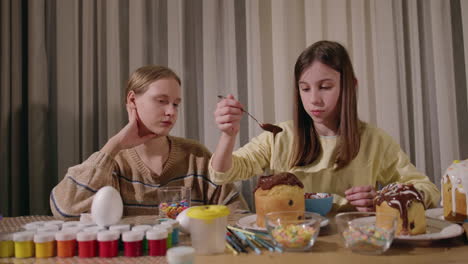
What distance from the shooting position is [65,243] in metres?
0.81

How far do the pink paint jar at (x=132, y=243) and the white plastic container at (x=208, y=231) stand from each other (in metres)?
0.12

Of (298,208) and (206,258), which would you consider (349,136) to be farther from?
(206,258)

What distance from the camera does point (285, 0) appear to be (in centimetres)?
219

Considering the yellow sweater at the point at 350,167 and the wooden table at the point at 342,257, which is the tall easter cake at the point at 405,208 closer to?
the wooden table at the point at 342,257

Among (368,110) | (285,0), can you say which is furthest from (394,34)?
(285,0)

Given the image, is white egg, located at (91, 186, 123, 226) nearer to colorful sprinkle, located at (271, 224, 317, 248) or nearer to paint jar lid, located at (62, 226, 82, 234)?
paint jar lid, located at (62, 226, 82, 234)

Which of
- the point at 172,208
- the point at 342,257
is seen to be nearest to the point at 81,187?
the point at 172,208

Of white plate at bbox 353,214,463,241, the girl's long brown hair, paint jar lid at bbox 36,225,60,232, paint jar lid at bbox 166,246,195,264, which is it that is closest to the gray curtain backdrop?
the girl's long brown hair

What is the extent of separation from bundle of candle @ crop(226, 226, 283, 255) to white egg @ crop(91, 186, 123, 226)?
0.28 m

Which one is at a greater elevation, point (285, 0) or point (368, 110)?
point (285, 0)

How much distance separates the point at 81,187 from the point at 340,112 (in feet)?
3.27

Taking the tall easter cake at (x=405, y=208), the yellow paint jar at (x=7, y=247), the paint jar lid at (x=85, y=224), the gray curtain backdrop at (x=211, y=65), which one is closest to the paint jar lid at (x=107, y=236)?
the paint jar lid at (x=85, y=224)

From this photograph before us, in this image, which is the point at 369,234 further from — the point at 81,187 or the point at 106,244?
the point at 81,187

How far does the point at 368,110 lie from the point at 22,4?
207 cm
